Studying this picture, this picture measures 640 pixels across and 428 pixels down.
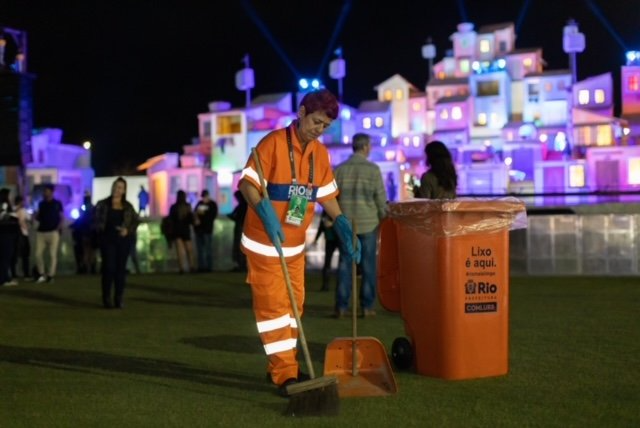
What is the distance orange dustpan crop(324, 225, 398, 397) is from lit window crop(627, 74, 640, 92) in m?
54.8

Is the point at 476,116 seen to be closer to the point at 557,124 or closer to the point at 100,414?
the point at 557,124

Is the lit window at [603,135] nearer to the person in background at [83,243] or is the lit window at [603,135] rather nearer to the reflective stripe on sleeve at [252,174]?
the person in background at [83,243]

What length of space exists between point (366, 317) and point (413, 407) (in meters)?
4.85

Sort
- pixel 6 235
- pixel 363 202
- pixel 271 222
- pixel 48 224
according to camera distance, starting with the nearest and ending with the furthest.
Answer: pixel 271 222
pixel 363 202
pixel 6 235
pixel 48 224

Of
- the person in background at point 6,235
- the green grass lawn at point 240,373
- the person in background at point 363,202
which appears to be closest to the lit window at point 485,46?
the person in background at point 6,235

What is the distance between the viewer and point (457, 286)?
5688mm

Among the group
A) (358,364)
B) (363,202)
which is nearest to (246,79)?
(363,202)

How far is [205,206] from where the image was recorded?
19.0m

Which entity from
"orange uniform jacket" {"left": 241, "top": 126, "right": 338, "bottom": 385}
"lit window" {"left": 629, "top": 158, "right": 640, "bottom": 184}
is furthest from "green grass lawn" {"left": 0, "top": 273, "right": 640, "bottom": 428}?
"lit window" {"left": 629, "top": 158, "right": 640, "bottom": 184}

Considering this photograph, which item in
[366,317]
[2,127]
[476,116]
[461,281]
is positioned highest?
[476,116]

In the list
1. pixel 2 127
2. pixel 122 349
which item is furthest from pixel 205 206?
pixel 122 349

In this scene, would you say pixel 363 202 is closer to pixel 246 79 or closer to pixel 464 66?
pixel 246 79

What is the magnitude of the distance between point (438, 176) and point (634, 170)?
4811 centimetres

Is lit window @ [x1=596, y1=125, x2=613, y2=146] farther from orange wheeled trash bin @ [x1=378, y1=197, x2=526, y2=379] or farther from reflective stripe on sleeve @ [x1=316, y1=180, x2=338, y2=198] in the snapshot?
reflective stripe on sleeve @ [x1=316, y1=180, x2=338, y2=198]
